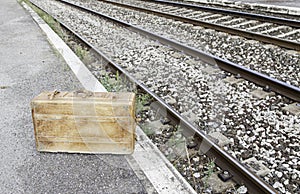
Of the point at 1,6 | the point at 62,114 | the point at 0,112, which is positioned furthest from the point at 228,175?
the point at 1,6

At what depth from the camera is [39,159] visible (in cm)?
356

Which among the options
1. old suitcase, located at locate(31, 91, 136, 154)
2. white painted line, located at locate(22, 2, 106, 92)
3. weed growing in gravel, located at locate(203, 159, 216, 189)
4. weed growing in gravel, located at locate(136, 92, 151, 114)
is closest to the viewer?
weed growing in gravel, located at locate(203, 159, 216, 189)

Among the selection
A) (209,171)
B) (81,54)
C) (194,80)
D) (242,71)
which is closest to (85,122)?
(209,171)

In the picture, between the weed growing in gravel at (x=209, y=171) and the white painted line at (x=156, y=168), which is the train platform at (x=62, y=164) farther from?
the weed growing in gravel at (x=209, y=171)

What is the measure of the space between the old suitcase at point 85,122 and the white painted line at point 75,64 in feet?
4.64

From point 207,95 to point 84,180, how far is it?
240cm

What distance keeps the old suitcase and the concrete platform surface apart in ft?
0.37

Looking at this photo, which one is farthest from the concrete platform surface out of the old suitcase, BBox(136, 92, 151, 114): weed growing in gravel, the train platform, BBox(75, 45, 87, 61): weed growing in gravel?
BBox(136, 92, 151, 114): weed growing in gravel

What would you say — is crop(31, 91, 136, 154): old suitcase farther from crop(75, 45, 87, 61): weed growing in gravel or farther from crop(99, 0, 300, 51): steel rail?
crop(99, 0, 300, 51): steel rail

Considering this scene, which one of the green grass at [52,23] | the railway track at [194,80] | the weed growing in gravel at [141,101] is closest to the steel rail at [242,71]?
the railway track at [194,80]

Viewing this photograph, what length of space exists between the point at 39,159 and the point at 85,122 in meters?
0.60

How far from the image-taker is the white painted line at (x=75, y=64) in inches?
205

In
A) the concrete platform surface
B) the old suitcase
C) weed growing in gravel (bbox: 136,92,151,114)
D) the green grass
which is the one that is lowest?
the concrete platform surface

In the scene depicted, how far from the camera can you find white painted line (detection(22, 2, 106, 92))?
17.1 ft
